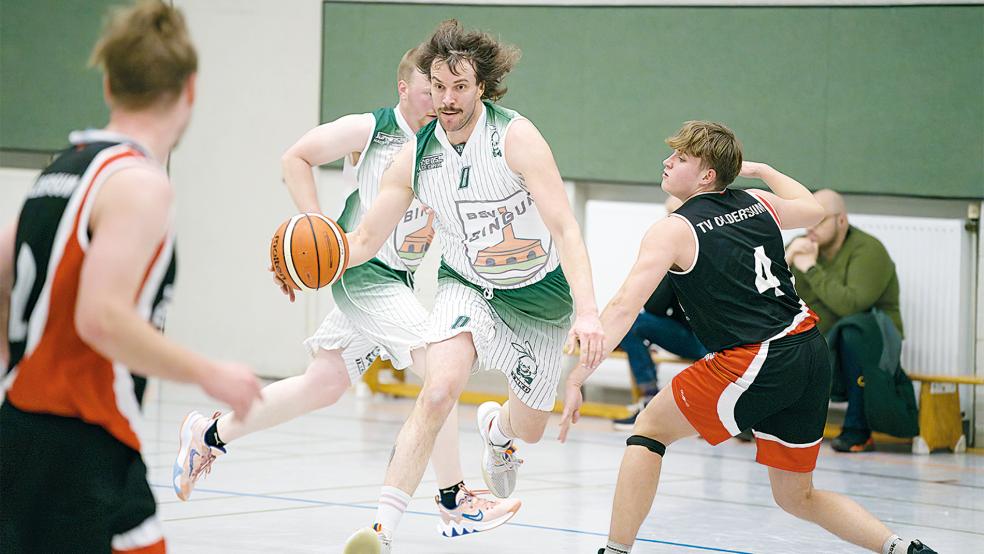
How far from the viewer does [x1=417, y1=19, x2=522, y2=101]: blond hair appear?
4484mm

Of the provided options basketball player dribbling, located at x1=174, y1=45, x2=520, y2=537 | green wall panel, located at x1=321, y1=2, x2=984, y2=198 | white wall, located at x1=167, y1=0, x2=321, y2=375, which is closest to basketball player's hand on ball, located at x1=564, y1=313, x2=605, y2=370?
basketball player dribbling, located at x1=174, y1=45, x2=520, y2=537

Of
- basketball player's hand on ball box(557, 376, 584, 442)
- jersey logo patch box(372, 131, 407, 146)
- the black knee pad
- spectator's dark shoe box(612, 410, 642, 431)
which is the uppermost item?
jersey logo patch box(372, 131, 407, 146)

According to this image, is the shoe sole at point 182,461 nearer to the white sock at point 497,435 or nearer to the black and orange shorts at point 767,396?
the white sock at point 497,435

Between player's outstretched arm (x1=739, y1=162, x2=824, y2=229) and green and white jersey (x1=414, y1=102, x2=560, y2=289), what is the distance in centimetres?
79

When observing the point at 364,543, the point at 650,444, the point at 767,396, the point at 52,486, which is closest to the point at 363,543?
the point at 364,543

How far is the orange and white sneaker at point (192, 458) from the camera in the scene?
5.15 m

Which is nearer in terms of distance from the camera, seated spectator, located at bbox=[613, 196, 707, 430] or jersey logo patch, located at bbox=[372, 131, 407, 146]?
jersey logo patch, located at bbox=[372, 131, 407, 146]

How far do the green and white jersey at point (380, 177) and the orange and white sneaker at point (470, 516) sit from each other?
991 millimetres

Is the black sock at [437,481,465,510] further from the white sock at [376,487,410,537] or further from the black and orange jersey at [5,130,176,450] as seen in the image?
the black and orange jersey at [5,130,176,450]

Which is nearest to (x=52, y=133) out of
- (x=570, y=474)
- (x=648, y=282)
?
(x=570, y=474)

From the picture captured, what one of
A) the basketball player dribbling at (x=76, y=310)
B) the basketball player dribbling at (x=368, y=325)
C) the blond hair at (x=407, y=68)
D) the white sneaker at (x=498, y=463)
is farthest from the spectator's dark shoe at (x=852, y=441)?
the basketball player dribbling at (x=76, y=310)

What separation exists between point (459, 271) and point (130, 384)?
2434 mm

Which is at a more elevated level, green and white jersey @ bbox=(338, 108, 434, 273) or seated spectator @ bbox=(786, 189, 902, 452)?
green and white jersey @ bbox=(338, 108, 434, 273)

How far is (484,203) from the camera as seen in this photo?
15.1ft
